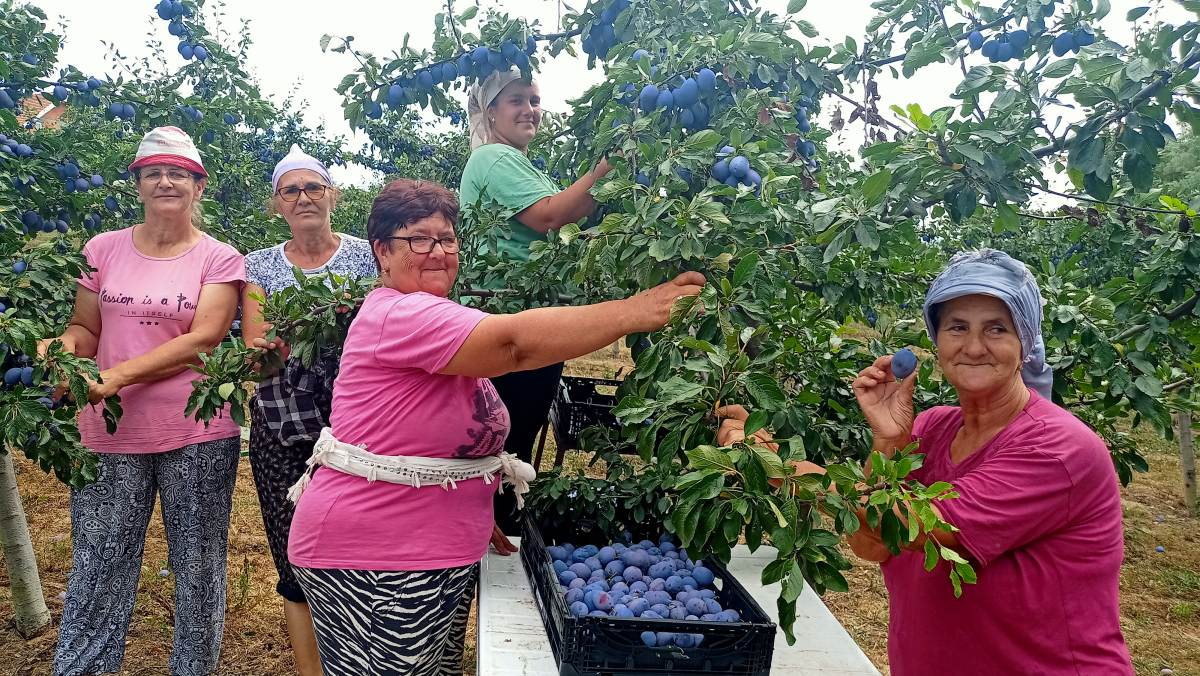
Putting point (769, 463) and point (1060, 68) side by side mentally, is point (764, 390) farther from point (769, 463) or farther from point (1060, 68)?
point (1060, 68)

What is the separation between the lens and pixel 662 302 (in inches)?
62.5

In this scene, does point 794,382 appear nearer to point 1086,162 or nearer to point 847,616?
point 1086,162

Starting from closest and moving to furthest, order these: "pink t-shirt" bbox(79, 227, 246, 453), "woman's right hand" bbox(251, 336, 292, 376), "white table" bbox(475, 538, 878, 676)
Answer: "white table" bbox(475, 538, 878, 676), "woman's right hand" bbox(251, 336, 292, 376), "pink t-shirt" bbox(79, 227, 246, 453)

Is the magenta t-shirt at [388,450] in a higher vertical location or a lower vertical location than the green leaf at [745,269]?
lower

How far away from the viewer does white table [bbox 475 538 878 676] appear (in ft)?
6.22

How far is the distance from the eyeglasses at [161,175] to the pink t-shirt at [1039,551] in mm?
2484

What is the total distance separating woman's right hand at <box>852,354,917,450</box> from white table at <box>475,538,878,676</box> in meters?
0.61

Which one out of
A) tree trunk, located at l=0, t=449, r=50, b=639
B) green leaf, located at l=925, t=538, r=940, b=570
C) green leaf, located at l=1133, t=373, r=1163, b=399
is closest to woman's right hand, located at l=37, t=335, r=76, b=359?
tree trunk, located at l=0, t=449, r=50, b=639

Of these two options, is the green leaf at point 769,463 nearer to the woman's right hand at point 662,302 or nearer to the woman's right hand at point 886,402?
the woman's right hand at point 662,302

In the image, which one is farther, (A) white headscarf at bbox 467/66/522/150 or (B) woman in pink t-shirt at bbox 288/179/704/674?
(A) white headscarf at bbox 467/66/522/150

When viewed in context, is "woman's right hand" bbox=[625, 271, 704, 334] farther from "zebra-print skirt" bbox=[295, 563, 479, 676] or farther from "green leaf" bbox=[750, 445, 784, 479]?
"zebra-print skirt" bbox=[295, 563, 479, 676]

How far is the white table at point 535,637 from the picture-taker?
1.90 meters

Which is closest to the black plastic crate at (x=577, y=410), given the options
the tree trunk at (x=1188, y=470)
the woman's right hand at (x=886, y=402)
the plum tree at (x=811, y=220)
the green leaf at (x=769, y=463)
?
the plum tree at (x=811, y=220)

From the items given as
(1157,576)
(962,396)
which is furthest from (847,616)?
(962,396)
